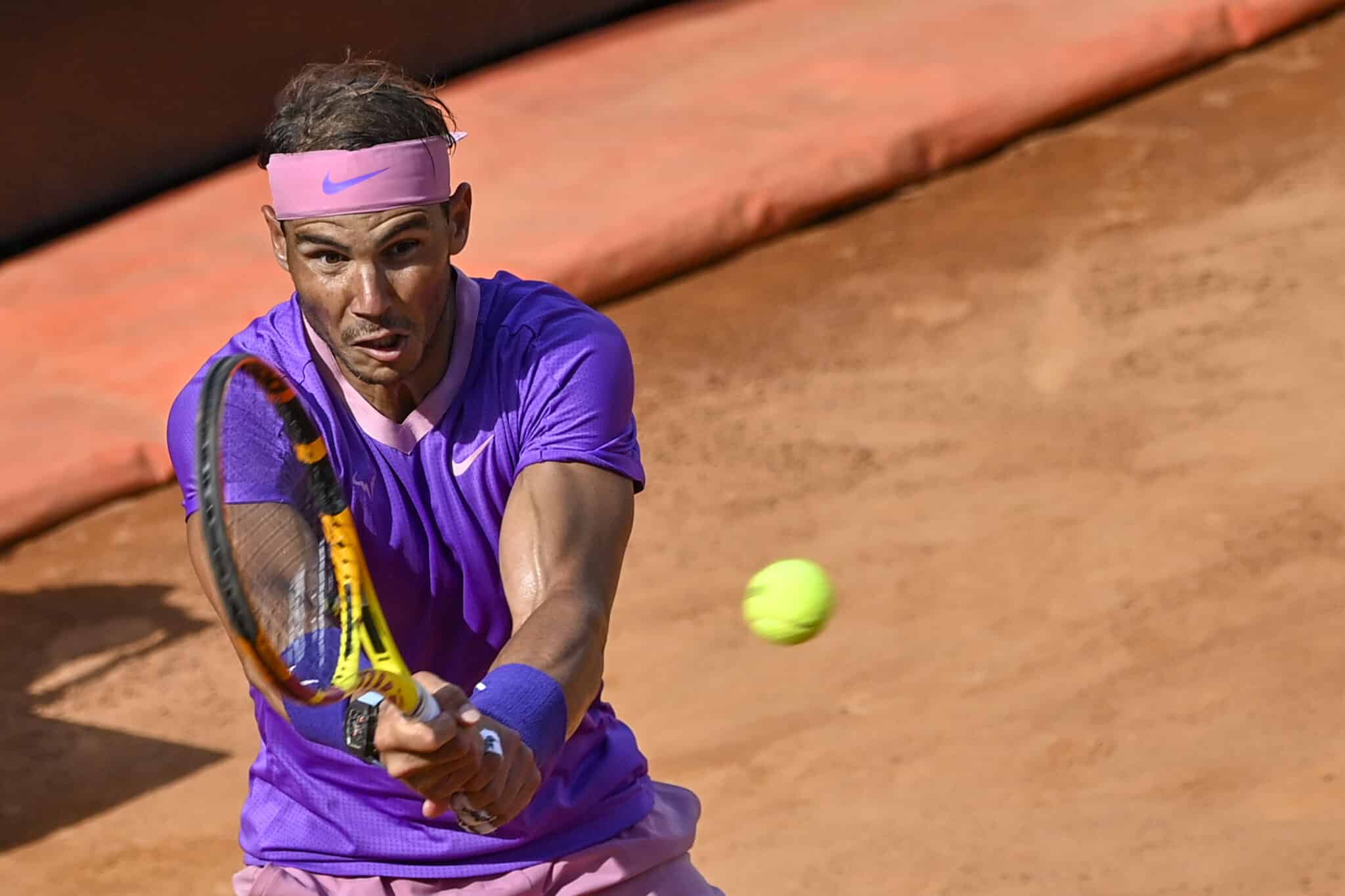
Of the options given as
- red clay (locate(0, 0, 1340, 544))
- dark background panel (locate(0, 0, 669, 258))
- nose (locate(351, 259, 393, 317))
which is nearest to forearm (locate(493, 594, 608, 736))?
nose (locate(351, 259, 393, 317))

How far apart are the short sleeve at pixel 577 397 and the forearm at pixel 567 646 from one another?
0.91 ft

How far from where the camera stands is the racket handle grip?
2.73 metres

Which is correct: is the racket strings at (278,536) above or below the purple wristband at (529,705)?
above

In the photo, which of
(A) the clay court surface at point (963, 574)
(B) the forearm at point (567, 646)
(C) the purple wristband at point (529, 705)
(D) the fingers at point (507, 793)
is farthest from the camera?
(A) the clay court surface at point (963, 574)

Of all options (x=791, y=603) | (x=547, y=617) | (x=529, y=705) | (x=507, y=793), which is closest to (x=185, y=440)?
(x=547, y=617)

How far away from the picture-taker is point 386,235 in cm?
343

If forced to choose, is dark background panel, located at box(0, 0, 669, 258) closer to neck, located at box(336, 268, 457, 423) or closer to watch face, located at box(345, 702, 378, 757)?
neck, located at box(336, 268, 457, 423)

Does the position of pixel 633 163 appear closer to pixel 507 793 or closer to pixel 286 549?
pixel 286 549

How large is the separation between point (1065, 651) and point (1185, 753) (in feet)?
2.16

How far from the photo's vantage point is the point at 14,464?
8.18m

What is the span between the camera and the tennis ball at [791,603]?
4.54 meters

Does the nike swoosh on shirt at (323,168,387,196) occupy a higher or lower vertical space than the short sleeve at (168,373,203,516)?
higher

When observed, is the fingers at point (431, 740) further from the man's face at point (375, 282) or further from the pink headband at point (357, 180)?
the pink headband at point (357, 180)

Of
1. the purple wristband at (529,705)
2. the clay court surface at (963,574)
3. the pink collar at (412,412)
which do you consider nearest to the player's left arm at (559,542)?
the purple wristband at (529,705)
